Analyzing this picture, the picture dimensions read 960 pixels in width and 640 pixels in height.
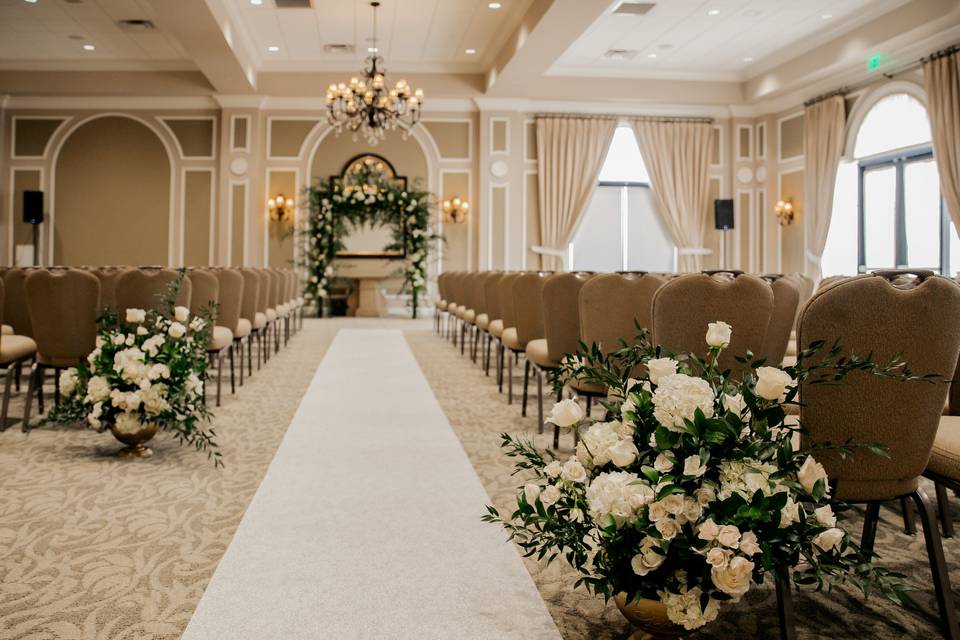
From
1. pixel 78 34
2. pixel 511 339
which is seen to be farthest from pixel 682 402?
pixel 78 34

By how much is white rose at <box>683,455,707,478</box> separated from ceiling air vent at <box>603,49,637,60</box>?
10470 millimetres

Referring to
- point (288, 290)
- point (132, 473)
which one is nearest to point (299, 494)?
point (132, 473)

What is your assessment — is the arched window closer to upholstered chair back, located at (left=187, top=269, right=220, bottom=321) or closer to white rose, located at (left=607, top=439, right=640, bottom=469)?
upholstered chair back, located at (left=187, top=269, right=220, bottom=321)

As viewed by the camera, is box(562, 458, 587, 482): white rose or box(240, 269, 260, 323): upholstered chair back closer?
box(562, 458, 587, 482): white rose

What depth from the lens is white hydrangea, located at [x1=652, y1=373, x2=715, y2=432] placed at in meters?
1.30

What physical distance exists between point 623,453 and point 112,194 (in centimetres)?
1258

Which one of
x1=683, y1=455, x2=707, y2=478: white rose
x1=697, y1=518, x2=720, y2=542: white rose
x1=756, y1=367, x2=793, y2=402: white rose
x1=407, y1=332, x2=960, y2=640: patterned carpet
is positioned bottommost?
x1=407, y1=332, x2=960, y2=640: patterned carpet

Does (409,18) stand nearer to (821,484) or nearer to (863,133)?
(863,133)

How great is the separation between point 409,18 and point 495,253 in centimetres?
391

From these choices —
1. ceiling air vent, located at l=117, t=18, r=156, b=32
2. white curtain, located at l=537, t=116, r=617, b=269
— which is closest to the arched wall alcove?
ceiling air vent, located at l=117, t=18, r=156, b=32

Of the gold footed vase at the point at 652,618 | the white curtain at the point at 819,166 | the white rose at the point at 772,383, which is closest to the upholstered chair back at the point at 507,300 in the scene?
the gold footed vase at the point at 652,618

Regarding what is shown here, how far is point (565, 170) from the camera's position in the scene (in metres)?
12.1

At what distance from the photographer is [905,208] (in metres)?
9.40

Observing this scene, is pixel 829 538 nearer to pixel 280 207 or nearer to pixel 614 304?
pixel 614 304
